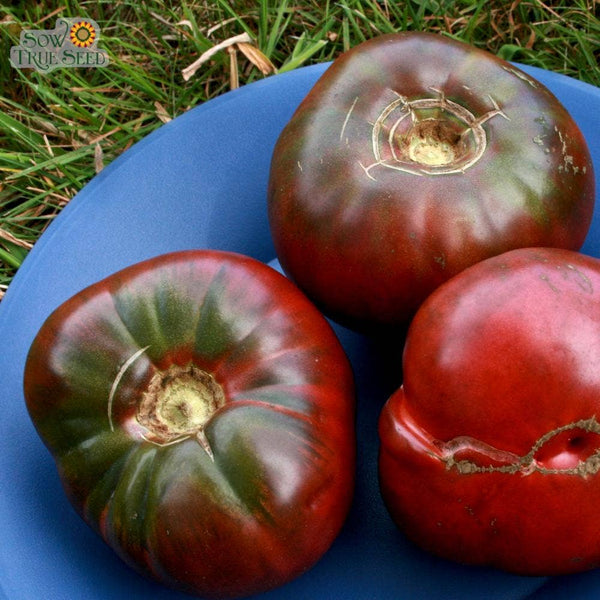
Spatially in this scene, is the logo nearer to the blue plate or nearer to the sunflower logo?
the sunflower logo

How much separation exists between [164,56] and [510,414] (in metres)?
1.37

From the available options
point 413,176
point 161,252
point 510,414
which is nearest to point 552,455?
point 510,414

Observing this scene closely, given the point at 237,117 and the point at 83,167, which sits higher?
the point at 237,117

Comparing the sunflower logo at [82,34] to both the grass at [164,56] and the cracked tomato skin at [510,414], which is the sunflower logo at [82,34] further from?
the cracked tomato skin at [510,414]

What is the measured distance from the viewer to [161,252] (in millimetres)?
1478

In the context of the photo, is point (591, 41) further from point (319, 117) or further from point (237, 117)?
point (319, 117)

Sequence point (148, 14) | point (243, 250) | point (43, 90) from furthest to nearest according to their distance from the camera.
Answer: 1. point (148, 14)
2. point (43, 90)
3. point (243, 250)

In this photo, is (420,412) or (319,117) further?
(319,117)

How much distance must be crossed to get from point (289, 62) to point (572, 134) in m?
0.78

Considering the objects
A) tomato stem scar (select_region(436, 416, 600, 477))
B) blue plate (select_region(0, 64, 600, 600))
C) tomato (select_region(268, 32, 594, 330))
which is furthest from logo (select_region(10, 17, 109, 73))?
tomato stem scar (select_region(436, 416, 600, 477))

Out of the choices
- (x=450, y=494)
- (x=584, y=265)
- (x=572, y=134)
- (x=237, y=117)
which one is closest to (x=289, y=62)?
(x=237, y=117)

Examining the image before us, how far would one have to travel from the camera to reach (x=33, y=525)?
1231mm

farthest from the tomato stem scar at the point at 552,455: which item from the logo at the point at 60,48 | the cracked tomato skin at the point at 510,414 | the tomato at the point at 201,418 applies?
the logo at the point at 60,48

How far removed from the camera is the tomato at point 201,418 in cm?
98
